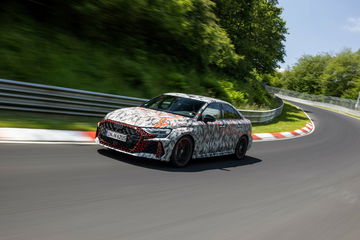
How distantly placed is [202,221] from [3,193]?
7.85ft

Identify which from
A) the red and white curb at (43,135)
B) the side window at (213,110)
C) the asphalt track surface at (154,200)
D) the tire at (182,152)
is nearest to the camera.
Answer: the asphalt track surface at (154,200)

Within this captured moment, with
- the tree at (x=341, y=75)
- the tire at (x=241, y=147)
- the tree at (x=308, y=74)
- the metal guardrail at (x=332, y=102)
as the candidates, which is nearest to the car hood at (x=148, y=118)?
the tire at (x=241, y=147)

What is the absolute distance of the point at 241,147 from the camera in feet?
32.8

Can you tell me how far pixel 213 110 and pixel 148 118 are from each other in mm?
1943

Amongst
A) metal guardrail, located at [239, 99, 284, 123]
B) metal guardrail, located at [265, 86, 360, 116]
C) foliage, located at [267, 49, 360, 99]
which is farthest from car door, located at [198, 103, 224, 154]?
foliage, located at [267, 49, 360, 99]

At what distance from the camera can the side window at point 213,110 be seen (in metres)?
8.45

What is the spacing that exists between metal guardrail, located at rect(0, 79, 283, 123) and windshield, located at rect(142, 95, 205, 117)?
3500mm

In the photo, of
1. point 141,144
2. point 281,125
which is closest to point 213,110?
point 141,144

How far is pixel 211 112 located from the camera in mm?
8617

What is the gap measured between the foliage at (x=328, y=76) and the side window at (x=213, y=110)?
8958 cm

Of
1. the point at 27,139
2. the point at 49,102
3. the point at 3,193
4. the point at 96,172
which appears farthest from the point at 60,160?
the point at 49,102

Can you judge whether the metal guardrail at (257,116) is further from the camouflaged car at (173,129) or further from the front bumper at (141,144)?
the front bumper at (141,144)

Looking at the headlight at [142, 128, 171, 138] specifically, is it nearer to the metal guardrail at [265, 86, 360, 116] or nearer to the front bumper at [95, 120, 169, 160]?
the front bumper at [95, 120, 169, 160]

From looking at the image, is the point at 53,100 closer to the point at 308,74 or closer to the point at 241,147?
the point at 241,147
